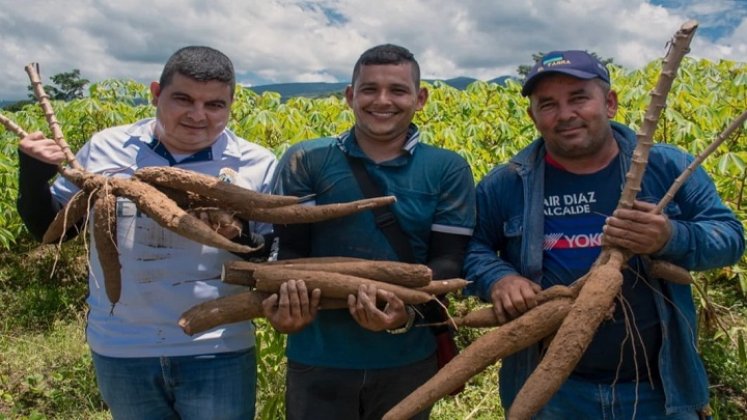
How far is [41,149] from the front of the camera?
5.78 ft

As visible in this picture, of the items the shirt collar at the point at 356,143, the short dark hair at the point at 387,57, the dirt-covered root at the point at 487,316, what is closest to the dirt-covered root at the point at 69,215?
the shirt collar at the point at 356,143

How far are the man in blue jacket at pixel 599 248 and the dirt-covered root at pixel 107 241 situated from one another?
1083 mm

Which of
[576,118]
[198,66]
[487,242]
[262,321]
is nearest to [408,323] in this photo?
→ [487,242]

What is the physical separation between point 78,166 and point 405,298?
3.59 feet

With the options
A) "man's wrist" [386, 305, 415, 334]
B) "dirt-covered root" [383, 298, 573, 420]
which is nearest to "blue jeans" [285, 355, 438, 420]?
"man's wrist" [386, 305, 415, 334]

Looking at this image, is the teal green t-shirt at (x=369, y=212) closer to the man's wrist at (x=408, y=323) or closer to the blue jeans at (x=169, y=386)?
the man's wrist at (x=408, y=323)

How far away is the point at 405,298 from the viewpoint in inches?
69.6

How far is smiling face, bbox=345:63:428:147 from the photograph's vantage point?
1.90 meters

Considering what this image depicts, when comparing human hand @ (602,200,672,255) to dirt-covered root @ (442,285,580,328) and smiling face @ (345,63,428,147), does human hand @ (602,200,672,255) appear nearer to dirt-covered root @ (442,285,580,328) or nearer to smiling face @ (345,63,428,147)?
dirt-covered root @ (442,285,580,328)

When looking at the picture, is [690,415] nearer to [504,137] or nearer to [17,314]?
[504,137]

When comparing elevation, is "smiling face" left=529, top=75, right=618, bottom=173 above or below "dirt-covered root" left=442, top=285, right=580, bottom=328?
above

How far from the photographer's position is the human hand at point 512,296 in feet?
5.77

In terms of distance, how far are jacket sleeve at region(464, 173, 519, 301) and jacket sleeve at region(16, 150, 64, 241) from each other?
133 cm

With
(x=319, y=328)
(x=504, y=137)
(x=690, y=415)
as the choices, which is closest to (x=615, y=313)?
(x=690, y=415)
